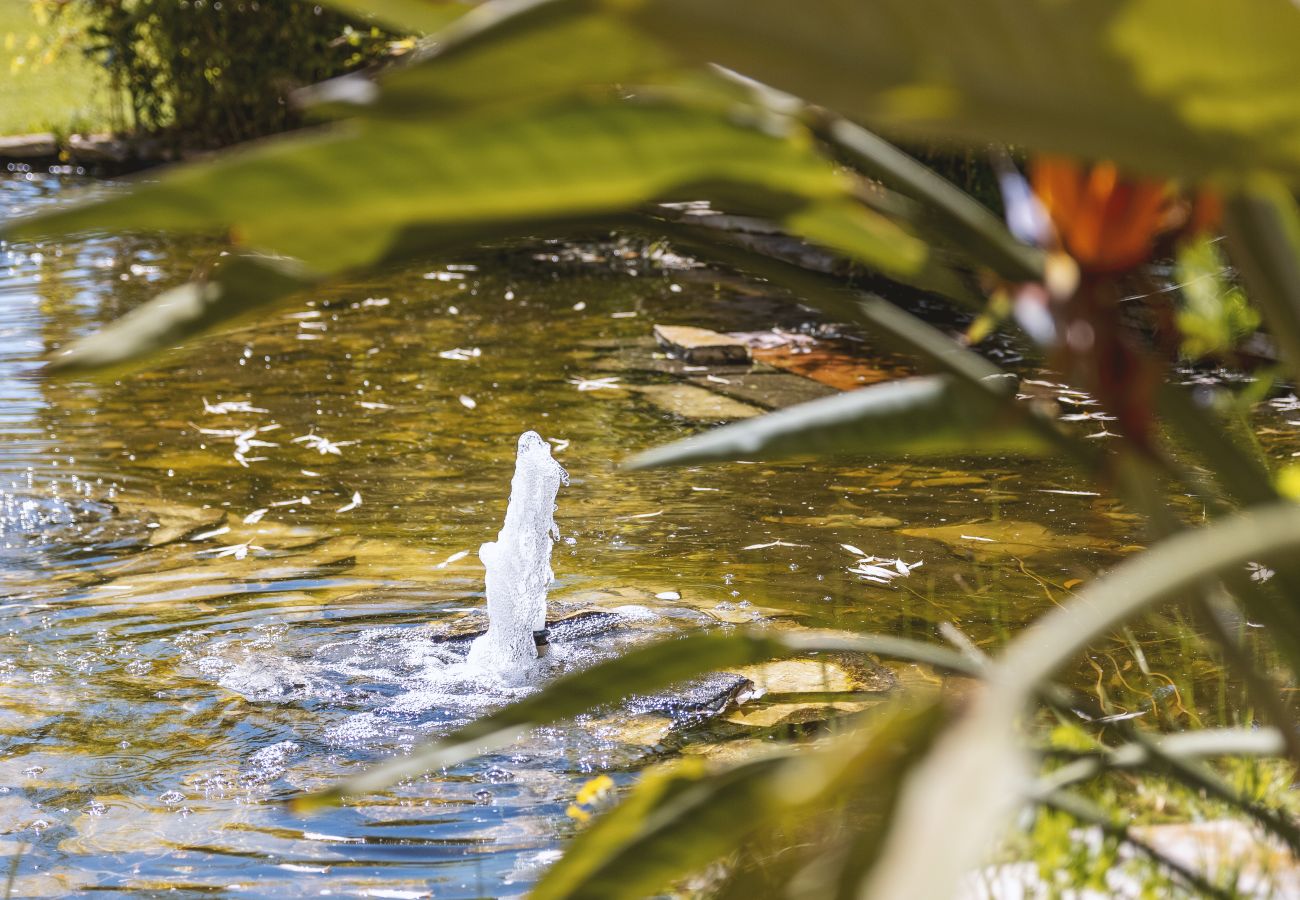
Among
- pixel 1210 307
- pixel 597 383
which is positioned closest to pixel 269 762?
pixel 1210 307

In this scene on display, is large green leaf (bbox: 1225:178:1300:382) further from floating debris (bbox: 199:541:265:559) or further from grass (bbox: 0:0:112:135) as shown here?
A: grass (bbox: 0:0:112:135)

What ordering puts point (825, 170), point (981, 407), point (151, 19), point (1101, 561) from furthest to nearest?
1. point (151, 19)
2. point (1101, 561)
3. point (981, 407)
4. point (825, 170)

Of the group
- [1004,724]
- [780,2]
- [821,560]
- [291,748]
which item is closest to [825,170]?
[780,2]

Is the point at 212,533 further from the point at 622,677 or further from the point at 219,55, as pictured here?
the point at 219,55

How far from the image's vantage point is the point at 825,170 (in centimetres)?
71

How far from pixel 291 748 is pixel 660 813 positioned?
247cm

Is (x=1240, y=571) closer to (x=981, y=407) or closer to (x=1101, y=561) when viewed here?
(x=981, y=407)

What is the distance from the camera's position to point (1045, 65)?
0.58 metres

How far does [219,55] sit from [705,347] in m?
8.71

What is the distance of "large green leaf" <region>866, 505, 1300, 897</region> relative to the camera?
46 cm

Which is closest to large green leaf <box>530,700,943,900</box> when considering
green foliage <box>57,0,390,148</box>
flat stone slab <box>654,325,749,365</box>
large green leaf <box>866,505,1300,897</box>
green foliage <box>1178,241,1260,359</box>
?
large green leaf <box>866,505,1300,897</box>

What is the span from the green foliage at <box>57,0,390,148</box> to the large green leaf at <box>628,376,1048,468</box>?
41.4 ft

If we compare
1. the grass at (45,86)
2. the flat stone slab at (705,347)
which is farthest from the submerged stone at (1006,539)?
the grass at (45,86)

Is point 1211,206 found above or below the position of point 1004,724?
above
